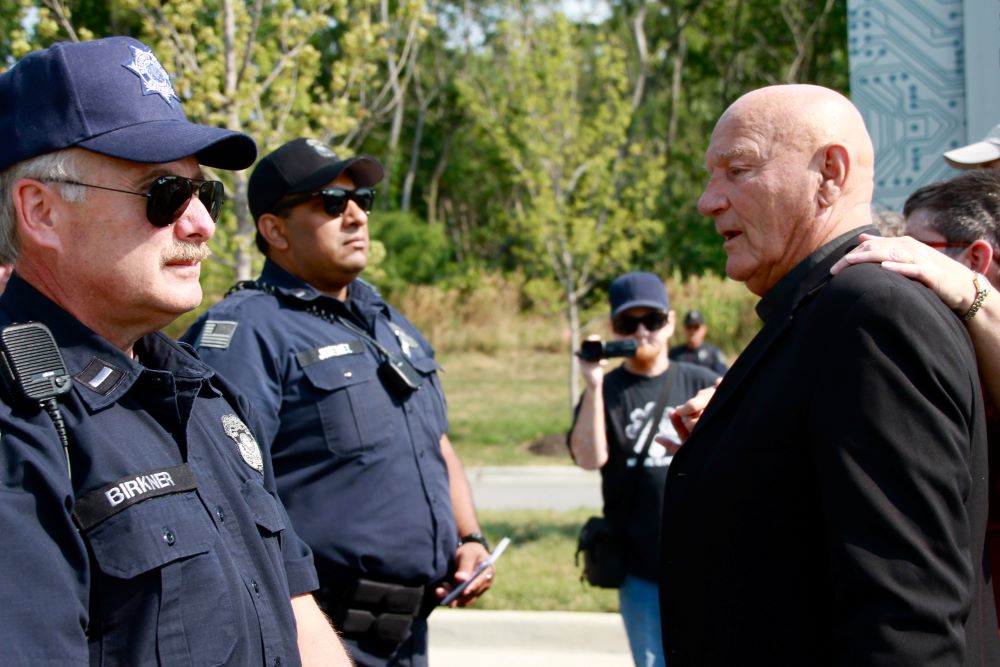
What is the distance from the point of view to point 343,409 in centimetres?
333

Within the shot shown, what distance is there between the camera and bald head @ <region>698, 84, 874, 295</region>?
2094 millimetres

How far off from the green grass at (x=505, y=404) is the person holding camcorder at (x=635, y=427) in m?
8.21

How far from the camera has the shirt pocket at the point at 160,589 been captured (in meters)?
1.69

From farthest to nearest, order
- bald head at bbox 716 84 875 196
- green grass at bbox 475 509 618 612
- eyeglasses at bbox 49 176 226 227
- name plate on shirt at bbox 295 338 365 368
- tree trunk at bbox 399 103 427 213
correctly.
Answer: tree trunk at bbox 399 103 427 213 → green grass at bbox 475 509 618 612 → name plate on shirt at bbox 295 338 365 368 → bald head at bbox 716 84 875 196 → eyeglasses at bbox 49 176 226 227

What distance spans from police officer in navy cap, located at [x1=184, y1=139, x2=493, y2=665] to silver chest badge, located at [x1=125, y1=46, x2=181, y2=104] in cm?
130

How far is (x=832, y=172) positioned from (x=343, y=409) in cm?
185

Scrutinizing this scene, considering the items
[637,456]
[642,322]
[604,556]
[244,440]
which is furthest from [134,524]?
[642,322]

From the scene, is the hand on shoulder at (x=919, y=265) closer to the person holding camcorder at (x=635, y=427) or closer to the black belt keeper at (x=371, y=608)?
the black belt keeper at (x=371, y=608)

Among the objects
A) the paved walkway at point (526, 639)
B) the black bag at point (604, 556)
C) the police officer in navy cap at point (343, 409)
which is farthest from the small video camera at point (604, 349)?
the paved walkway at point (526, 639)

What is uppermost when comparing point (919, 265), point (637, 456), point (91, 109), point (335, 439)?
point (91, 109)

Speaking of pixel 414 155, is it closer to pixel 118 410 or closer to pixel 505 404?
pixel 505 404

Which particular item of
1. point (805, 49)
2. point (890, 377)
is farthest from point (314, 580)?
point (805, 49)

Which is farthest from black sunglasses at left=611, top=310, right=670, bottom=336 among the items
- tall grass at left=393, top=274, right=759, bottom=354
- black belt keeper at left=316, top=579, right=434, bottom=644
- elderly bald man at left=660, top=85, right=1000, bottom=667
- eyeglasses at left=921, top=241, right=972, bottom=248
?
tall grass at left=393, top=274, right=759, bottom=354

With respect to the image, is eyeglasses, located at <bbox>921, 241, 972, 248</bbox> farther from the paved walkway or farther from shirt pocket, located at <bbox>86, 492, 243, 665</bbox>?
the paved walkway
